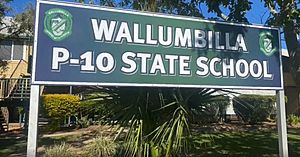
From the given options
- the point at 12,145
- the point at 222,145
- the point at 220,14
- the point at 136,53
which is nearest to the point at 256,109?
the point at 222,145

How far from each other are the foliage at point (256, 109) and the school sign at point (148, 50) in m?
13.2

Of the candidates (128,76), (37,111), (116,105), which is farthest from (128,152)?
(37,111)

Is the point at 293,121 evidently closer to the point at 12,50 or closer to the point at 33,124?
the point at 33,124

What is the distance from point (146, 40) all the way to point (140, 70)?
538 mm

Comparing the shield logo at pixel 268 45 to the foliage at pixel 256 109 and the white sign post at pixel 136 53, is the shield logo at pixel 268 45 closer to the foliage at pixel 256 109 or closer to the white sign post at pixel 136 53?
the white sign post at pixel 136 53

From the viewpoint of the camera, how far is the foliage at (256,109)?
64.5 feet

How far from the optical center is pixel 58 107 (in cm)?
1677

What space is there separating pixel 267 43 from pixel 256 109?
13556 mm

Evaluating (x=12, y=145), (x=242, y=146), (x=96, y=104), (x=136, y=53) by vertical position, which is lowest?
(x=12, y=145)

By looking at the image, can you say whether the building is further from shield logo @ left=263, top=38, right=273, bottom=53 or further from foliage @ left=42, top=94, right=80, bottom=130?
shield logo @ left=263, top=38, right=273, bottom=53

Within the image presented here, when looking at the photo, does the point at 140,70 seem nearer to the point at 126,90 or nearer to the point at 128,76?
the point at 128,76

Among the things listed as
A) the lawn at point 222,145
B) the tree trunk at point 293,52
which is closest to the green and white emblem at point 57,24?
the lawn at point 222,145

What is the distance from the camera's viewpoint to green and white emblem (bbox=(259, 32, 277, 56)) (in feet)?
22.2

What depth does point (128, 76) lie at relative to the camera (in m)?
5.64
